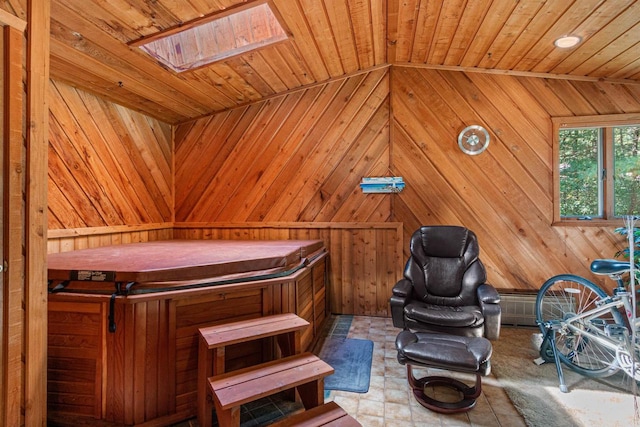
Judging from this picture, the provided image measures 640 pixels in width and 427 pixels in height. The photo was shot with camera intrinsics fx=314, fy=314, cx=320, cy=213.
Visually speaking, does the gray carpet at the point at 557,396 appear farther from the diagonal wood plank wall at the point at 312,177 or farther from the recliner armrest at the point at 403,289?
the diagonal wood plank wall at the point at 312,177

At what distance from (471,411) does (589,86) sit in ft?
11.5

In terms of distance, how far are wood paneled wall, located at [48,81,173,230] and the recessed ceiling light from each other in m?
4.42

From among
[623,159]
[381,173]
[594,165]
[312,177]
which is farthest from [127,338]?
[623,159]

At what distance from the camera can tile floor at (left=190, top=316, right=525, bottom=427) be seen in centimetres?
191

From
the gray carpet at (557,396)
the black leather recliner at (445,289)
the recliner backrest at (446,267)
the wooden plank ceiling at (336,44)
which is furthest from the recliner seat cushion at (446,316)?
the wooden plank ceiling at (336,44)

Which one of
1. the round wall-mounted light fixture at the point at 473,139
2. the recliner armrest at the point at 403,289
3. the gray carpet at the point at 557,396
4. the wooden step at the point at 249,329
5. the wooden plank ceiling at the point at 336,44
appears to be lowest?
the gray carpet at the point at 557,396

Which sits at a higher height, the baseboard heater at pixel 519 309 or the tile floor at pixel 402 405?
the baseboard heater at pixel 519 309

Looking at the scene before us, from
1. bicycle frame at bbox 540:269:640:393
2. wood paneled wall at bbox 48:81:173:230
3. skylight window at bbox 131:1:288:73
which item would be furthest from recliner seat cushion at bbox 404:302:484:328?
wood paneled wall at bbox 48:81:173:230

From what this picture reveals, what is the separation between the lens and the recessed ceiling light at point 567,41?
8.81ft

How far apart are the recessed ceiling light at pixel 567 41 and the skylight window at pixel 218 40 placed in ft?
7.87

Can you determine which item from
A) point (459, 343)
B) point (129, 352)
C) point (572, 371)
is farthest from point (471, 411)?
point (129, 352)

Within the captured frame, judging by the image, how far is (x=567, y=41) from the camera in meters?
2.74

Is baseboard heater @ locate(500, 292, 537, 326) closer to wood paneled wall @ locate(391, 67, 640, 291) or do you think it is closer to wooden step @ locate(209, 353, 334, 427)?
wood paneled wall @ locate(391, 67, 640, 291)

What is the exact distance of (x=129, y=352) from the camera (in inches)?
72.1
